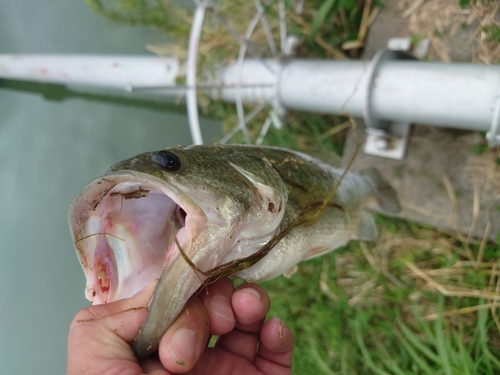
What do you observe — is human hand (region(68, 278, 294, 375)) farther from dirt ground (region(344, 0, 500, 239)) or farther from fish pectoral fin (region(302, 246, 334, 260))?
dirt ground (region(344, 0, 500, 239))

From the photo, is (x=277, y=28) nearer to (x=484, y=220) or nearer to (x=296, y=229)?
(x=484, y=220)

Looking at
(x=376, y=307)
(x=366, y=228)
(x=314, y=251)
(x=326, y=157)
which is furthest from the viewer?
(x=376, y=307)

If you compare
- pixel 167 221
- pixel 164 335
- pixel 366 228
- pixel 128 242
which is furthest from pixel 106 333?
pixel 366 228

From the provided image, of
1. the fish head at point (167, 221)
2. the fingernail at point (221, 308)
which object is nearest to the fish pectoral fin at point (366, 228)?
the fish head at point (167, 221)

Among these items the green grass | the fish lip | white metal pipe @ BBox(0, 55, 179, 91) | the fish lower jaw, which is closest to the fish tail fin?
the green grass

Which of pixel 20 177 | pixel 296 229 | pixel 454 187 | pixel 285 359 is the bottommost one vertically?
pixel 20 177

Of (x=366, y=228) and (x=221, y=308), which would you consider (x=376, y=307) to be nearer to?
(x=366, y=228)

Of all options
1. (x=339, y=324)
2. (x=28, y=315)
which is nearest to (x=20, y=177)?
(x=28, y=315)

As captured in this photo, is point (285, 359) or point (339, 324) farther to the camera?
point (339, 324)
